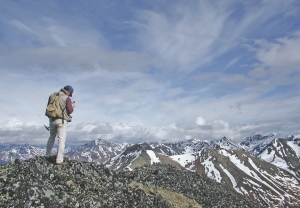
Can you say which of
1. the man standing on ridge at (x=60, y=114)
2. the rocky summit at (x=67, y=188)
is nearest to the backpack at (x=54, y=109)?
the man standing on ridge at (x=60, y=114)

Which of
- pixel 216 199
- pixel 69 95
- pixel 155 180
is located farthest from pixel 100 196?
pixel 216 199

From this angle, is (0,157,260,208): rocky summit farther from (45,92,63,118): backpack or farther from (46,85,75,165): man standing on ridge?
(45,92,63,118): backpack

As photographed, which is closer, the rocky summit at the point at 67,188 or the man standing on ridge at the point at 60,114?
the rocky summit at the point at 67,188

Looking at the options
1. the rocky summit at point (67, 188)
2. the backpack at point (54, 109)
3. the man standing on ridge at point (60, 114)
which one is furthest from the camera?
the man standing on ridge at point (60, 114)

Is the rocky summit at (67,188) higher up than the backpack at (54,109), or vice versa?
the backpack at (54,109)

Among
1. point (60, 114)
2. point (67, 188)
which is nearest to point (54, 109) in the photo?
point (60, 114)

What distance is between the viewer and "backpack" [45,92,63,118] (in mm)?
16984

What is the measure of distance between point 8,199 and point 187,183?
21.7 metres

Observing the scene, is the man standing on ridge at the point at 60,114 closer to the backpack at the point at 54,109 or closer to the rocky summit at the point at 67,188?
the backpack at the point at 54,109

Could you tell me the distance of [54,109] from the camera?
55.8ft

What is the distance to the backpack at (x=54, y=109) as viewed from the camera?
55.7ft

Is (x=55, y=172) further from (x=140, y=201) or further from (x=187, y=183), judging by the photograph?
(x=187, y=183)

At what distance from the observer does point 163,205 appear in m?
19.8

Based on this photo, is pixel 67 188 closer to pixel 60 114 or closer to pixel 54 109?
pixel 60 114
